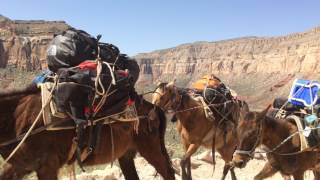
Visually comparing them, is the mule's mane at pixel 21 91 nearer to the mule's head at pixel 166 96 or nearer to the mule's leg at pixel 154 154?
the mule's leg at pixel 154 154

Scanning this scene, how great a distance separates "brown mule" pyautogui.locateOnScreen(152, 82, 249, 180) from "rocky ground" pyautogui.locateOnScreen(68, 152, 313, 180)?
84 cm

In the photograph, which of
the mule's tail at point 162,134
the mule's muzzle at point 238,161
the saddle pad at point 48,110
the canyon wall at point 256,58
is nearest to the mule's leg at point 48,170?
the saddle pad at point 48,110

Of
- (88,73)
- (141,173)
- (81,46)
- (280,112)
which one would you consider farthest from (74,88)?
(141,173)

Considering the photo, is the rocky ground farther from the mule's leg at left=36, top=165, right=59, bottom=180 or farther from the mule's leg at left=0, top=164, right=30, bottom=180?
the mule's leg at left=0, top=164, right=30, bottom=180

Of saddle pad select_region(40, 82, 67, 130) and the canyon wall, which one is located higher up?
saddle pad select_region(40, 82, 67, 130)

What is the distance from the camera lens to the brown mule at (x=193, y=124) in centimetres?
1012

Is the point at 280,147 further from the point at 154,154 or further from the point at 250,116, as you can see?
the point at 154,154

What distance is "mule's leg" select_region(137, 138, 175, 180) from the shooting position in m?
6.54

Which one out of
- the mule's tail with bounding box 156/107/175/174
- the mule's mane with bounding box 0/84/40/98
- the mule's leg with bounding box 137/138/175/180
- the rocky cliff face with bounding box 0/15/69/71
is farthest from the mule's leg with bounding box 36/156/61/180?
the rocky cliff face with bounding box 0/15/69/71

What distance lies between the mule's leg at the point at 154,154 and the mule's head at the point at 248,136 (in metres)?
1.51

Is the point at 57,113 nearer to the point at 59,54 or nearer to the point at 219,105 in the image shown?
the point at 59,54

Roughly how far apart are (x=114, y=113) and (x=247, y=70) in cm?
19395

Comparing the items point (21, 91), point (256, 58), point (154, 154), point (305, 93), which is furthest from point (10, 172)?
point (256, 58)

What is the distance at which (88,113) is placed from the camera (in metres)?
5.54
